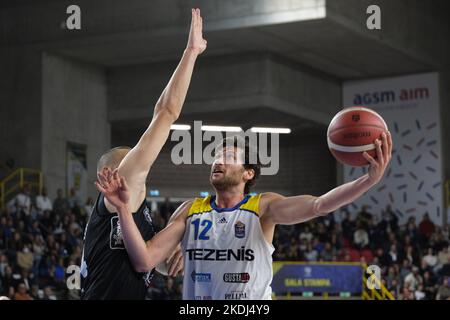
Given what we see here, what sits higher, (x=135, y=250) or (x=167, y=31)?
(x=167, y=31)

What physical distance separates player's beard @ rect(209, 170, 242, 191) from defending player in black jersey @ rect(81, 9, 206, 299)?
0.46 m

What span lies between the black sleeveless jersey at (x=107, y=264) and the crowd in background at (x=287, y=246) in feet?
44.0

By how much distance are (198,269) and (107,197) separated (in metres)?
0.88

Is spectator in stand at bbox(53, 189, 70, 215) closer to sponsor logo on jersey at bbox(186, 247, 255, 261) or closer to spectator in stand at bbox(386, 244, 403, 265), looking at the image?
spectator in stand at bbox(386, 244, 403, 265)

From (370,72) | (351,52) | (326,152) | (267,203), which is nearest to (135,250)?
(267,203)

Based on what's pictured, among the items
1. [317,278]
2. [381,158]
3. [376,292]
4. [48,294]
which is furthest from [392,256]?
[381,158]

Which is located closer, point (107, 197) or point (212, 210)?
point (107, 197)

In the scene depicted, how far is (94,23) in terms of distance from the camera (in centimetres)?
2547

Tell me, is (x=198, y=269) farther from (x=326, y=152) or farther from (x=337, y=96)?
(x=326, y=152)

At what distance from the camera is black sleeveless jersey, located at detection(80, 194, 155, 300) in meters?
6.16

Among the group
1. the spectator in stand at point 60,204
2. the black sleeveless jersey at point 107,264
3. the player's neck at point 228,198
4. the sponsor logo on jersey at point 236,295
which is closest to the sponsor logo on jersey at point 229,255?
the sponsor logo on jersey at point 236,295

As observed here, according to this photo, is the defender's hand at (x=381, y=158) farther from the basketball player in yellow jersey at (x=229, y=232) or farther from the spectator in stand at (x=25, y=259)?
the spectator in stand at (x=25, y=259)

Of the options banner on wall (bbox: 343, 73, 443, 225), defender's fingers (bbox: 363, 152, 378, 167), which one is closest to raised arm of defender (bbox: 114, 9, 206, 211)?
defender's fingers (bbox: 363, 152, 378, 167)
